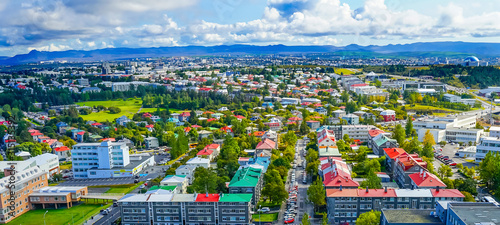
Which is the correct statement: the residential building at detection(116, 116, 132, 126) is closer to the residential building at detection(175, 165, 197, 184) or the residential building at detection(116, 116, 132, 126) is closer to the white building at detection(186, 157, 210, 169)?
the white building at detection(186, 157, 210, 169)

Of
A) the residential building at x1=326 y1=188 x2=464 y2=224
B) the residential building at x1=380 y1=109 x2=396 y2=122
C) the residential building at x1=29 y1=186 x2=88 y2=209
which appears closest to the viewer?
the residential building at x1=326 y1=188 x2=464 y2=224

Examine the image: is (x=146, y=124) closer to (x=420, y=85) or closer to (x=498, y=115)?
(x=498, y=115)

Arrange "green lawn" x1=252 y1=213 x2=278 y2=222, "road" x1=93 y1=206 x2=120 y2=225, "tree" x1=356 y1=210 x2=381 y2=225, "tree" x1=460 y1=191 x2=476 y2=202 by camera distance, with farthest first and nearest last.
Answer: "road" x1=93 y1=206 x2=120 y2=225
"green lawn" x1=252 y1=213 x2=278 y2=222
"tree" x1=460 y1=191 x2=476 y2=202
"tree" x1=356 y1=210 x2=381 y2=225

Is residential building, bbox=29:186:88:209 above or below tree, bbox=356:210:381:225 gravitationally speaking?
below

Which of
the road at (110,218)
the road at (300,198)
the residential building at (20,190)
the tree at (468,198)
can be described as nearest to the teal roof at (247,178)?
the road at (300,198)

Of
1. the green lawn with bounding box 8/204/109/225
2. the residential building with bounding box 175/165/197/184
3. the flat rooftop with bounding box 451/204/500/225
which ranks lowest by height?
the green lawn with bounding box 8/204/109/225

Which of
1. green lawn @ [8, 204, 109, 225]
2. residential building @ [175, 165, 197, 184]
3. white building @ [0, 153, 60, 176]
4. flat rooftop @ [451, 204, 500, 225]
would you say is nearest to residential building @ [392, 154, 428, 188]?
flat rooftop @ [451, 204, 500, 225]

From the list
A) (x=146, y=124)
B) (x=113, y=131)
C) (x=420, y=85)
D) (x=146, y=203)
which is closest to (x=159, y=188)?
(x=146, y=203)
